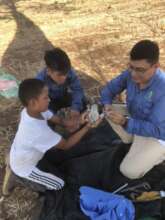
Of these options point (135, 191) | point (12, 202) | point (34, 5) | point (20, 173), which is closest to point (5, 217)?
point (12, 202)

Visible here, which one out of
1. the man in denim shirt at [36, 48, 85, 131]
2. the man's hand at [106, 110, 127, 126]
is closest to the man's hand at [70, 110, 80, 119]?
the man in denim shirt at [36, 48, 85, 131]

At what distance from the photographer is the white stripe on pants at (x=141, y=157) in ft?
12.5

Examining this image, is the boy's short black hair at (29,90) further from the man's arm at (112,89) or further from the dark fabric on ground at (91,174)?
the man's arm at (112,89)

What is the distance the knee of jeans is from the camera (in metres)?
3.87

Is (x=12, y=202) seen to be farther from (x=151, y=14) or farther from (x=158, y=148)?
(x=151, y=14)

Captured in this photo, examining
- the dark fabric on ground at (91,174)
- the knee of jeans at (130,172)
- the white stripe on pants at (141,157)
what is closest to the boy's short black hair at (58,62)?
the dark fabric on ground at (91,174)

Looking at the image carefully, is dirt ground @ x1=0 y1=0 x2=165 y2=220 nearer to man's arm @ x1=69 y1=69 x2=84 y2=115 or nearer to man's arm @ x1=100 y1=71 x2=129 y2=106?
man's arm @ x1=69 y1=69 x2=84 y2=115

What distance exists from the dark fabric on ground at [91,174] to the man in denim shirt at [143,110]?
0.14 meters

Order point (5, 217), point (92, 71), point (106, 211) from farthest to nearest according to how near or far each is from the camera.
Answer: point (92, 71) < point (5, 217) < point (106, 211)

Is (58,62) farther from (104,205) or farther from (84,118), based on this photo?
(104,205)

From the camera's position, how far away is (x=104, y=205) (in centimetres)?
352

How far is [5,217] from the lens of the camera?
376 centimetres

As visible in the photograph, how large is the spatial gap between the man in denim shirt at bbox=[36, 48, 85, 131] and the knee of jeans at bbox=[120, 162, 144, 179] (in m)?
0.66

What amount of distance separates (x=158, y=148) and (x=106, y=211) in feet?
2.34
